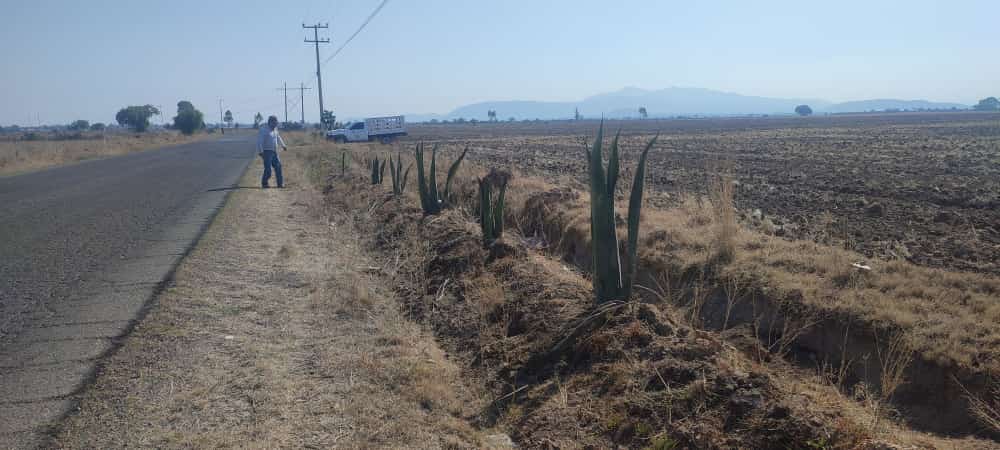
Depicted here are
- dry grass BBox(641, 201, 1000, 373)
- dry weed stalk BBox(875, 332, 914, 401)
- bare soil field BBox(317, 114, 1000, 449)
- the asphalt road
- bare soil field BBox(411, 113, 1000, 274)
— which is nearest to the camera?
bare soil field BBox(317, 114, 1000, 449)

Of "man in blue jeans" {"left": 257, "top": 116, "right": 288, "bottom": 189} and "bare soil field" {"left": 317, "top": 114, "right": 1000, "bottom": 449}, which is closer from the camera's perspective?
"bare soil field" {"left": 317, "top": 114, "right": 1000, "bottom": 449}

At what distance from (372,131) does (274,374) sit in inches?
1973

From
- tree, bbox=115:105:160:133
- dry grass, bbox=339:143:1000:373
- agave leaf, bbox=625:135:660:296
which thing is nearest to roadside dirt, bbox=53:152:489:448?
agave leaf, bbox=625:135:660:296

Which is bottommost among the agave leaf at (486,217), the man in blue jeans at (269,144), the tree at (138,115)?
the agave leaf at (486,217)

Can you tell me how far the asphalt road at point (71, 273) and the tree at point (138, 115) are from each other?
12359 cm

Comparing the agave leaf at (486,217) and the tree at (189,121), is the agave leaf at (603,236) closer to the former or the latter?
the agave leaf at (486,217)

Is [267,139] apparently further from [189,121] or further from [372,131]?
[189,121]

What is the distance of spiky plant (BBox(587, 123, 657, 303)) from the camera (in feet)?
17.9

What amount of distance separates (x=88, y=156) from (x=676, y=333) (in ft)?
125

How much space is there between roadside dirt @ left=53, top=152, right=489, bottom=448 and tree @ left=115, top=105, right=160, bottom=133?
133289mm

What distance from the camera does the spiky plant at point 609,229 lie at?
17.9 feet

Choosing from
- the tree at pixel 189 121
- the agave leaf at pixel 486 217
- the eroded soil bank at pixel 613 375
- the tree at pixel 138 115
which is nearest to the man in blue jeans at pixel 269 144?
the agave leaf at pixel 486 217

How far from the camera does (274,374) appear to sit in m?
4.97

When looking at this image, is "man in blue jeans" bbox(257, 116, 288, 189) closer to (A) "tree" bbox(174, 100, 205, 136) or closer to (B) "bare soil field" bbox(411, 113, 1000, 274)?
(B) "bare soil field" bbox(411, 113, 1000, 274)
